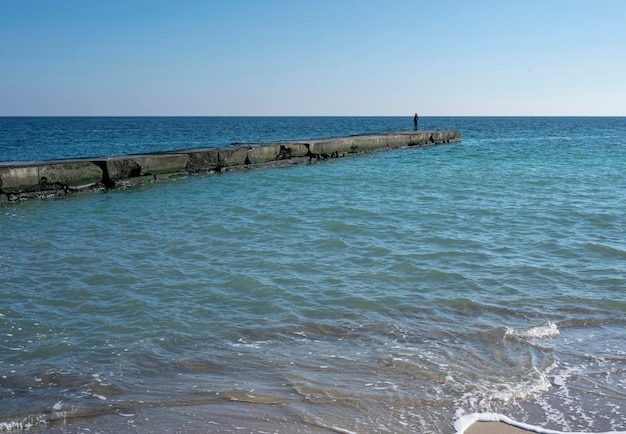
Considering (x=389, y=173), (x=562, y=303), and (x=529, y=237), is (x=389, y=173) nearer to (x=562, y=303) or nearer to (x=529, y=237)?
(x=529, y=237)

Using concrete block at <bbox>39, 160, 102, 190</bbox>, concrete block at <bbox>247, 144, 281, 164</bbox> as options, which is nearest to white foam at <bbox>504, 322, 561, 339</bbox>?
concrete block at <bbox>39, 160, 102, 190</bbox>

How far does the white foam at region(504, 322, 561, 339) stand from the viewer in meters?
5.11

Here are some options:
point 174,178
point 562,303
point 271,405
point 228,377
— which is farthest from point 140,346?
point 174,178

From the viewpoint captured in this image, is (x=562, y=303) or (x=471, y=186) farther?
(x=471, y=186)

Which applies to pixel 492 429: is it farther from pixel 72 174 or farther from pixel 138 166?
pixel 138 166

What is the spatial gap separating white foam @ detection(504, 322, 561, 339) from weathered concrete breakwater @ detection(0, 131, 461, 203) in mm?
11533

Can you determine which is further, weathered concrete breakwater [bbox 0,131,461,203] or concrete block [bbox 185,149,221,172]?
concrete block [bbox 185,149,221,172]

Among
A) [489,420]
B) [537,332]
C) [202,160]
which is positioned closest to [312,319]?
[537,332]

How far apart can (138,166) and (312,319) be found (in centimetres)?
1228

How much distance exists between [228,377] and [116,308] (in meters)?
2.00

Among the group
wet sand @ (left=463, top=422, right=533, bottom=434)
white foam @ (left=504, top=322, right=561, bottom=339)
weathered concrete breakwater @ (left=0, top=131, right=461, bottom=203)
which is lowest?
white foam @ (left=504, top=322, right=561, bottom=339)

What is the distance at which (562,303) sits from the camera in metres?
6.00

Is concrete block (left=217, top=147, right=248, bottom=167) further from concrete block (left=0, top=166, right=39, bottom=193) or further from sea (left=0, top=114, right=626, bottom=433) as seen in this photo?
sea (left=0, top=114, right=626, bottom=433)

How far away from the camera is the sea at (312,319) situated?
12.5ft
